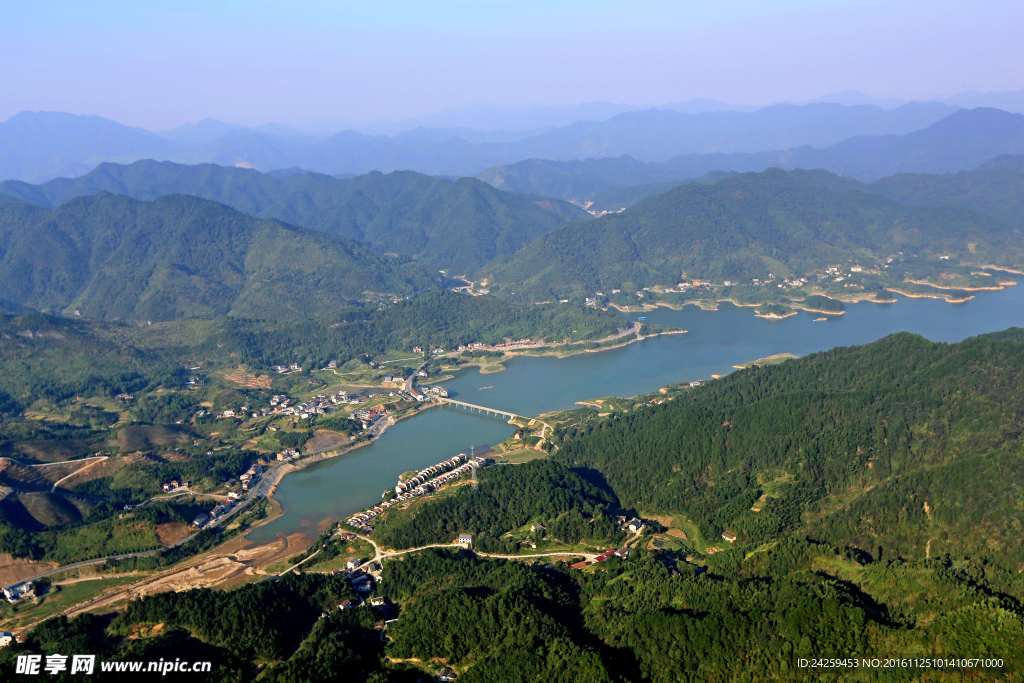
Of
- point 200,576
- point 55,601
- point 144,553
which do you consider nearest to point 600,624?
point 200,576

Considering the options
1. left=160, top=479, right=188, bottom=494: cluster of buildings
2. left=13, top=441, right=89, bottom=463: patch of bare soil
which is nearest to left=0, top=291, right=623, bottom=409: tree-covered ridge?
left=13, top=441, right=89, bottom=463: patch of bare soil

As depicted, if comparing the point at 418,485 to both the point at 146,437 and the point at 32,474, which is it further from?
the point at 32,474

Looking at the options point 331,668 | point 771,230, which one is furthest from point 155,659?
point 771,230

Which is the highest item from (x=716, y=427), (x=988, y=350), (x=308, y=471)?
(x=988, y=350)

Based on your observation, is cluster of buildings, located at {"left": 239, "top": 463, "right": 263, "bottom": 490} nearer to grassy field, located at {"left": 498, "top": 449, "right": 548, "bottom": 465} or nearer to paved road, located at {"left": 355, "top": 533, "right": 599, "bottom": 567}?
paved road, located at {"left": 355, "top": 533, "right": 599, "bottom": 567}

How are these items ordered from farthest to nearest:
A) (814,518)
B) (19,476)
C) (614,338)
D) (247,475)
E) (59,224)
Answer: (59,224) → (614,338) → (247,475) → (19,476) → (814,518)

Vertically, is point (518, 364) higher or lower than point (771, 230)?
lower

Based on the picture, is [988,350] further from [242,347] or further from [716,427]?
[242,347]

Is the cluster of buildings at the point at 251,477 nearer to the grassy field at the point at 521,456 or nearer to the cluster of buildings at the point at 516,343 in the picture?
the grassy field at the point at 521,456

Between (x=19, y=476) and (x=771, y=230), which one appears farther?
(x=771, y=230)
